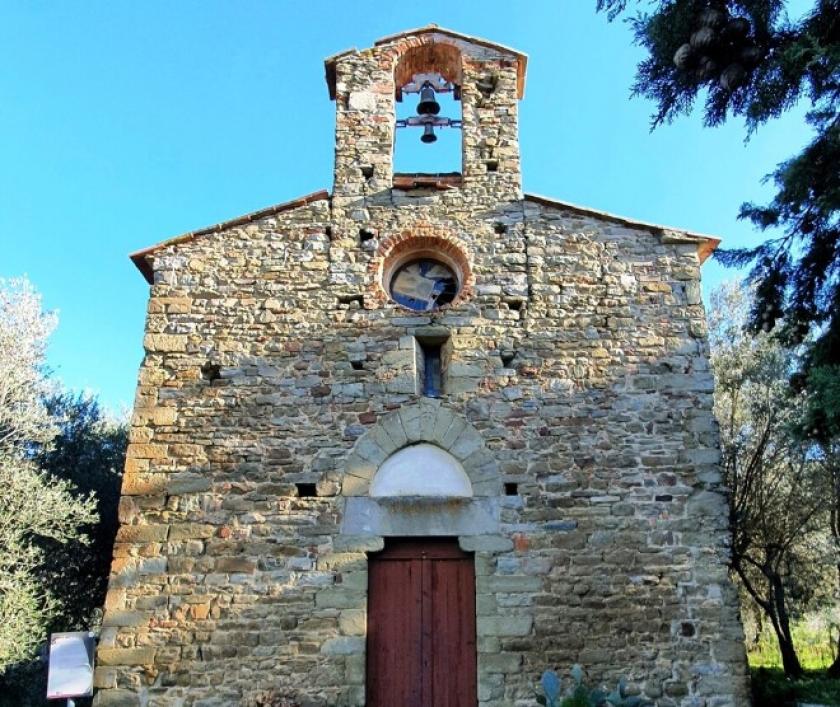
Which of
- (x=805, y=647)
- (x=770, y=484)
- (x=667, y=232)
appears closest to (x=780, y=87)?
(x=667, y=232)

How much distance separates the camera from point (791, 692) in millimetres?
8430

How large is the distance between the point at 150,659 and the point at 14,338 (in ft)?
21.7

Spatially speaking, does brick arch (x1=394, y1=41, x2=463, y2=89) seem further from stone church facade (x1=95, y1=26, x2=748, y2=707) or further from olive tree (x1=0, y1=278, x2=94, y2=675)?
olive tree (x1=0, y1=278, x2=94, y2=675)

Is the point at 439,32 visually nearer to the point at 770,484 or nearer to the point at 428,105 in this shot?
the point at 428,105

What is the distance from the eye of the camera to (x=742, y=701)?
6.64 m

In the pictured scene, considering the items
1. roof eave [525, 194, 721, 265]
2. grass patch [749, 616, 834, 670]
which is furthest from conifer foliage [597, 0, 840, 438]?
grass patch [749, 616, 834, 670]

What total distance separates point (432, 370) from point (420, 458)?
1.07 m

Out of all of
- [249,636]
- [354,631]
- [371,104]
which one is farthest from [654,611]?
[371,104]

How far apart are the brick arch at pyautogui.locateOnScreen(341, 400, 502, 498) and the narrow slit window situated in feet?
0.95

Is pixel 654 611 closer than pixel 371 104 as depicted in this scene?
Yes

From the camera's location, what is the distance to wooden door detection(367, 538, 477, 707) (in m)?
6.83

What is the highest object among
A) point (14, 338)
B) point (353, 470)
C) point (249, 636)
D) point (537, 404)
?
point (14, 338)

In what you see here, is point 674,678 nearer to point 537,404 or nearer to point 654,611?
point 654,611

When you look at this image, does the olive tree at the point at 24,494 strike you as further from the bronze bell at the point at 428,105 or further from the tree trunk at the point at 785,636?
the tree trunk at the point at 785,636
